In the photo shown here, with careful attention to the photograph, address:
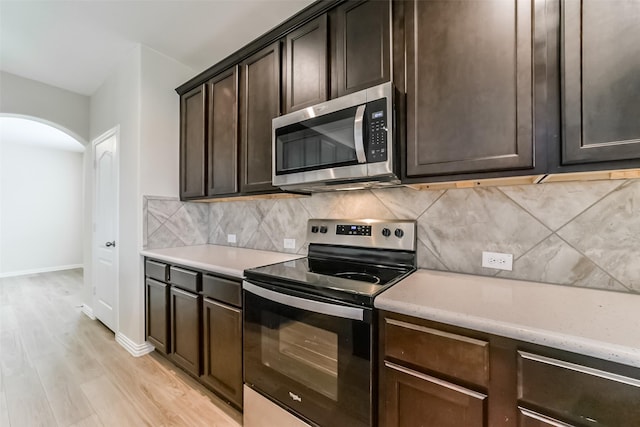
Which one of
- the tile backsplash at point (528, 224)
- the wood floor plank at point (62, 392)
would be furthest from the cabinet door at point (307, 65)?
the wood floor plank at point (62, 392)

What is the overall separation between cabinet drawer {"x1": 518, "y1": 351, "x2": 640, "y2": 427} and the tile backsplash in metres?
0.62

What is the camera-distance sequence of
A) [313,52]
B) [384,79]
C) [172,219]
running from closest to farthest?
1. [384,79]
2. [313,52]
3. [172,219]

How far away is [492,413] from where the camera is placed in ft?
2.75

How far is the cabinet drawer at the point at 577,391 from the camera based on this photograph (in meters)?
0.67

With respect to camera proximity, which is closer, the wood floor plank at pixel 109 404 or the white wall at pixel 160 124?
the wood floor plank at pixel 109 404

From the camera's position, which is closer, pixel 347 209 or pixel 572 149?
pixel 572 149

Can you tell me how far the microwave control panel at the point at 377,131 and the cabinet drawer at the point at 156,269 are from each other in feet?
6.08

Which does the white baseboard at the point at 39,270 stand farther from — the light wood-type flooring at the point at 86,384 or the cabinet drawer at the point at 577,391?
the cabinet drawer at the point at 577,391

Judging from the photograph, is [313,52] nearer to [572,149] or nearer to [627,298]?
[572,149]

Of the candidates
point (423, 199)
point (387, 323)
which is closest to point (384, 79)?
point (423, 199)

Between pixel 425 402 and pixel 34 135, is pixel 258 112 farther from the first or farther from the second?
pixel 34 135

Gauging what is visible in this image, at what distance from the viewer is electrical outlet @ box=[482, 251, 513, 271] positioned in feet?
4.29

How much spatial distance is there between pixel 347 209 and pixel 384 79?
0.85 m

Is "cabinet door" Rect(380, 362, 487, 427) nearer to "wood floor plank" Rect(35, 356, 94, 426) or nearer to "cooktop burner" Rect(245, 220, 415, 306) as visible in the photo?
"cooktop burner" Rect(245, 220, 415, 306)
